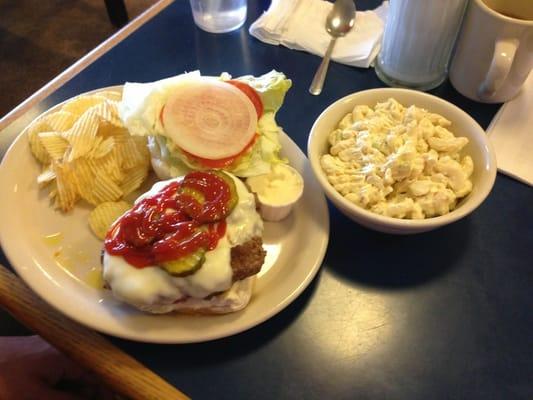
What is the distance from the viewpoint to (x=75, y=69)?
134 cm

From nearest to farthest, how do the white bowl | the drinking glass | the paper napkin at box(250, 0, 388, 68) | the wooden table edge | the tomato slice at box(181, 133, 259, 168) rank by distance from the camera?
the white bowl, the tomato slice at box(181, 133, 259, 168), the drinking glass, the wooden table edge, the paper napkin at box(250, 0, 388, 68)

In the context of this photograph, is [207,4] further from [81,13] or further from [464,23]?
[81,13]

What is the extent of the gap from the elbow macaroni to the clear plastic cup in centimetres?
58

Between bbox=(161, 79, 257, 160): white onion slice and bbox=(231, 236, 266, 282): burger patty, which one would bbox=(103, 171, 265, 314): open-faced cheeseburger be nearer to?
bbox=(231, 236, 266, 282): burger patty

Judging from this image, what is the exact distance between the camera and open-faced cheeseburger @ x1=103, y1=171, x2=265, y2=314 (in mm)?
801

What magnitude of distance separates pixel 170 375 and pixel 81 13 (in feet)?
8.07

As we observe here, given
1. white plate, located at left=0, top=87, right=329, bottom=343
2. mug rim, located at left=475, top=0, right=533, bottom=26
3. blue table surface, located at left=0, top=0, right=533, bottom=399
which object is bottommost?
blue table surface, located at left=0, top=0, right=533, bottom=399

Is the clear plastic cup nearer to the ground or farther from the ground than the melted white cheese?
farther from the ground

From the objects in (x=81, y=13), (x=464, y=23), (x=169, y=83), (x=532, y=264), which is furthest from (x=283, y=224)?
(x=81, y=13)

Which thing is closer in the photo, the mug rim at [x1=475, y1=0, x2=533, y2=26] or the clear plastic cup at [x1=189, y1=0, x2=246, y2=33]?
the mug rim at [x1=475, y1=0, x2=533, y2=26]

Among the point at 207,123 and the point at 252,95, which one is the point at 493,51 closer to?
the point at 252,95

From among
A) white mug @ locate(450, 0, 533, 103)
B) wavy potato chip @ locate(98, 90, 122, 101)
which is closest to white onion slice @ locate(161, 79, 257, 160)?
wavy potato chip @ locate(98, 90, 122, 101)

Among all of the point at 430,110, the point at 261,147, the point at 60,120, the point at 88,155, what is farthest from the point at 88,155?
the point at 430,110

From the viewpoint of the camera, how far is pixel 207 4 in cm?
142
